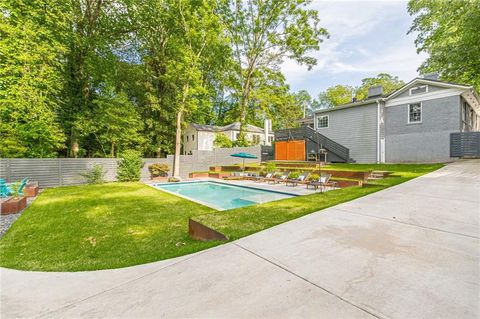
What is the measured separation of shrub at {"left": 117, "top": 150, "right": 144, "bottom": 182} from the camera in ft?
49.3

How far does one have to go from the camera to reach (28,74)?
12.3 metres

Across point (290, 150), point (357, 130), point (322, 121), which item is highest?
point (322, 121)

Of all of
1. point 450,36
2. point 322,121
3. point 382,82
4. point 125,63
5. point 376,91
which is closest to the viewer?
point 450,36

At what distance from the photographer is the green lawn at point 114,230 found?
147 inches

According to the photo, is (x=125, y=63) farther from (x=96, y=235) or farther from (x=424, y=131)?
(x=424, y=131)

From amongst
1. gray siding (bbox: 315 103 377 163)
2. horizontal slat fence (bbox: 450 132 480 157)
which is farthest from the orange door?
horizontal slat fence (bbox: 450 132 480 157)

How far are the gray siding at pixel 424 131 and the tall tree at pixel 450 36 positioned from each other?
4.12 meters

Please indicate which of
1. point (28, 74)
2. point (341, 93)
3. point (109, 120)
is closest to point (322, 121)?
point (109, 120)

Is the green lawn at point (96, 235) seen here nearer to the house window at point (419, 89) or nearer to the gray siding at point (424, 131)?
the gray siding at point (424, 131)

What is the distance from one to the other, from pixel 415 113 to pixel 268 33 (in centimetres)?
1539

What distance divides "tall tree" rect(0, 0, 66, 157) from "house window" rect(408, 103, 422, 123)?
22.5 metres

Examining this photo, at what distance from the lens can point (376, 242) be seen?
3283mm

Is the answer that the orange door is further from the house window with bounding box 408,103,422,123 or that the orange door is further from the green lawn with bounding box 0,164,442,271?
the green lawn with bounding box 0,164,442,271

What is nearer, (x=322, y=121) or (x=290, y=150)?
(x=322, y=121)
